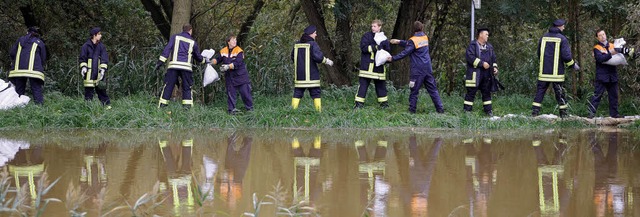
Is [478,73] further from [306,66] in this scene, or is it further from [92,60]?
[92,60]

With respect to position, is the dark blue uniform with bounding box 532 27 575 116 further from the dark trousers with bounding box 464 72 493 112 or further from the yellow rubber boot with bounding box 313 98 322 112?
the yellow rubber boot with bounding box 313 98 322 112

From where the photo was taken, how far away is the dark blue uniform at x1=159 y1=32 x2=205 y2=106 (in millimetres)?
15125

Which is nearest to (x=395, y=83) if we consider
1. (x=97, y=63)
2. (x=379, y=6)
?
(x=379, y=6)

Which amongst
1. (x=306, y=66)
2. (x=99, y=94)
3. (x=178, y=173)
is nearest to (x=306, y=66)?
(x=306, y=66)

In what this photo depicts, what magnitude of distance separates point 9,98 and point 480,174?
9120 mm

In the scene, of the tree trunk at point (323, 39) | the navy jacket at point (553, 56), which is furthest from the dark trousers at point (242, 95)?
the navy jacket at point (553, 56)

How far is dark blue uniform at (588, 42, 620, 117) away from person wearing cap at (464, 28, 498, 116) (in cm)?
171

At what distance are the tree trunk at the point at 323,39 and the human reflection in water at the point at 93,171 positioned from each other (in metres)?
7.72

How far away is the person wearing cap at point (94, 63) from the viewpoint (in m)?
15.8

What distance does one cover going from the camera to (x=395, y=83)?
1880cm

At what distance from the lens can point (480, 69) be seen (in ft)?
50.2

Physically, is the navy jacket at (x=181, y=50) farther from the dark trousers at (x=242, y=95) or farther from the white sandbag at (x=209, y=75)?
the dark trousers at (x=242, y=95)

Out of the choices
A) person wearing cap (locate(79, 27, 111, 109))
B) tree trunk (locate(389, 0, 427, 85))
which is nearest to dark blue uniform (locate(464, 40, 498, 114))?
tree trunk (locate(389, 0, 427, 85))

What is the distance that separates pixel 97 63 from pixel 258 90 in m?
3.19
